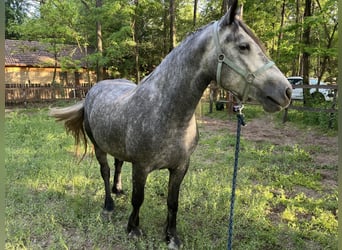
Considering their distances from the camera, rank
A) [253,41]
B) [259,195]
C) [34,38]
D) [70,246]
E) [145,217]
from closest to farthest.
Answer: [253,41]
[70,246]
[145,217]
[259,195]
[34,38]

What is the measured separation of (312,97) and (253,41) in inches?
356

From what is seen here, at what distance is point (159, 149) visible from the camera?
2.37m

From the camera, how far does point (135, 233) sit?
287 cm

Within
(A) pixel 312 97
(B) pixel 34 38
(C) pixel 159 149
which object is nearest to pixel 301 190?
(C) pixel 159 149

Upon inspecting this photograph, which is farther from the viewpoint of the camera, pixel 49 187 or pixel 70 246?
pixel 49 187

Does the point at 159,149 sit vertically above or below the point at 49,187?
above

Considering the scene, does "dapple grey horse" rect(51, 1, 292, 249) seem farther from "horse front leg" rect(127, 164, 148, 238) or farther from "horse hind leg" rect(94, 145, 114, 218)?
"horse hind leg" rect(94, 145, 114, 218)

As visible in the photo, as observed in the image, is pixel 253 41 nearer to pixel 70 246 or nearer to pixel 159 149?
pixel 159 149

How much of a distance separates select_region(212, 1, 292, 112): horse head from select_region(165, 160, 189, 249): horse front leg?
1.00 metres

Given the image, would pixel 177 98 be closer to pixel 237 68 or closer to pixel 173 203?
pixel 237 68

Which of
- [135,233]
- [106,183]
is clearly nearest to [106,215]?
[106,183]

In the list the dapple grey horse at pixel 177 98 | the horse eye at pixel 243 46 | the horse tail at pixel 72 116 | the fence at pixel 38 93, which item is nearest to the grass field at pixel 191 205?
the dapple grey horse at pixel 177 98

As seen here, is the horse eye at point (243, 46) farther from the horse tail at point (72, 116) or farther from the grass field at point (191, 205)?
the horse tail at point (72, 116)

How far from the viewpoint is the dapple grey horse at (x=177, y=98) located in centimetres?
187
